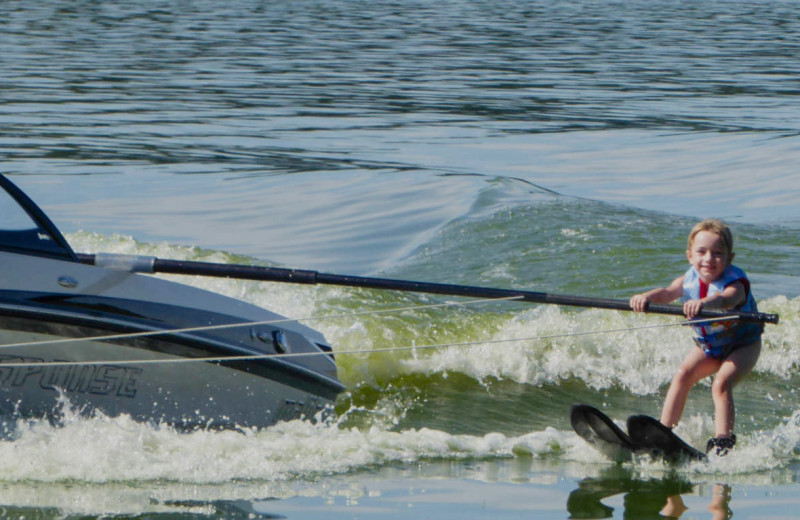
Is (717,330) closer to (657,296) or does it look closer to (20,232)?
(657,296)

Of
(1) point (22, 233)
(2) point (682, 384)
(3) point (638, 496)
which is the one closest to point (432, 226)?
(2) point (682, 384)

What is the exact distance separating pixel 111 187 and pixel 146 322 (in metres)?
9.07

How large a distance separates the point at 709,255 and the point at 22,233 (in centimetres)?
325

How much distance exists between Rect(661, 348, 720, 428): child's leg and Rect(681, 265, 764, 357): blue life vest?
0.05 meters

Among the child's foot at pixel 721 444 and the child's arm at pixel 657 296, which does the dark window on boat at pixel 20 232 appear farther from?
the child's foot at pixel 721 444

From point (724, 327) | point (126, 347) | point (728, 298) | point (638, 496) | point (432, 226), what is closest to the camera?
point (638, 496)

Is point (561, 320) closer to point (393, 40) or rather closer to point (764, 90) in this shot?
point (764, 90)

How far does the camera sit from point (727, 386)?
20.8ft

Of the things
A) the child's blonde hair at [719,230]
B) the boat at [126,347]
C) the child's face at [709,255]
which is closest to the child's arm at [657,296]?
the child's face at [709,255]

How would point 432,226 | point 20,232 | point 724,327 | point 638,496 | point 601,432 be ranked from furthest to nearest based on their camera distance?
1. point 432,226
2. point 724,327
3. point 20,232
4. point 601,432
5. point 638,496

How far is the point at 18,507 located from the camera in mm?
5098

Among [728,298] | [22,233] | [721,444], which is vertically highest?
[22,233]

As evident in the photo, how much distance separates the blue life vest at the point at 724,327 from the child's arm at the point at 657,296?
0.05 m

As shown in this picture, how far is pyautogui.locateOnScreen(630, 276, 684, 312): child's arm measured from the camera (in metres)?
6.19
